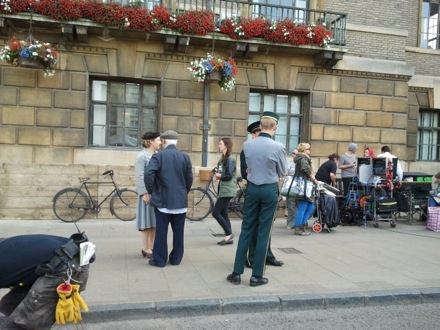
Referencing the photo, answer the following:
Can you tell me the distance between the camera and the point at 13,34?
10383mm

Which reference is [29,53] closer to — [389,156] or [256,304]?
[256,304]

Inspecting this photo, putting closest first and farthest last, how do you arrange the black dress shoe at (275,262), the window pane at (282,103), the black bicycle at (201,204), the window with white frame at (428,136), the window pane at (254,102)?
the black dress shoe at (275,262) → the black bicycle at (201,204) → the window pane at (254,102) → the window pane at (282,103) → the window with white frame at (428,136)

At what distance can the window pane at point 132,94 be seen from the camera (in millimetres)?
11570

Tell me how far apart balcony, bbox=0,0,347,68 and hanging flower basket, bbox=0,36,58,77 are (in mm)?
555

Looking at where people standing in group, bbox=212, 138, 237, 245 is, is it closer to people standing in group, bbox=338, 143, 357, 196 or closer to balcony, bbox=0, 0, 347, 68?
balcony, bbox=0, 0, 347, 68

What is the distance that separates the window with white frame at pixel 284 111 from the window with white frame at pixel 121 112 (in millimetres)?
2855

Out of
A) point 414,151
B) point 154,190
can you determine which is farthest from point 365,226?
point 154,190

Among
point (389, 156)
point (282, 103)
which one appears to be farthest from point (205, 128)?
point (389, 156)

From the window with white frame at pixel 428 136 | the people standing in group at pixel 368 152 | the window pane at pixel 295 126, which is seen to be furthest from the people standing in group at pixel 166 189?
the window with white frame at pixel 428 136

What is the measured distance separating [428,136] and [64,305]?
14.4 meters

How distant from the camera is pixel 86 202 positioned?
1005 cm

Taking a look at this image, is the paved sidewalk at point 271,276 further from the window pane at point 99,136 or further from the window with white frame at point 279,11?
the window with white frame at point 279,11

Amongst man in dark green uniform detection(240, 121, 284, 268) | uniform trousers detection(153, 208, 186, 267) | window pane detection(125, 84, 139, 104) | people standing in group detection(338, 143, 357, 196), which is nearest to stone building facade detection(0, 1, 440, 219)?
window pane detection(125, 84, 139, 104)

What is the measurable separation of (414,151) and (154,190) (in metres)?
10.8
